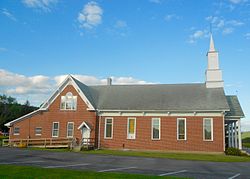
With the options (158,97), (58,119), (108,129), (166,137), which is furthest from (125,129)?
(58,119)

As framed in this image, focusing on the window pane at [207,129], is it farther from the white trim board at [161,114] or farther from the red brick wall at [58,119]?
A: the red brick wall at [58,119]

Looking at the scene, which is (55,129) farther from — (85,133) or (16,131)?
(16,131)

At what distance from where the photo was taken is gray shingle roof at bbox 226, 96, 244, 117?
30.1 metres

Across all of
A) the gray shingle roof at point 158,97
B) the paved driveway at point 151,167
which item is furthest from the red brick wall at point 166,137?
the paved driveway at point 151,167

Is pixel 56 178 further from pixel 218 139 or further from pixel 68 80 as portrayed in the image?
pixel 68 80

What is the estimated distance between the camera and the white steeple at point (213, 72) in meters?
33.4

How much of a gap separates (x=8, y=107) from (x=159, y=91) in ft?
217

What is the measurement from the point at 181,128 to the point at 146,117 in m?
3.94

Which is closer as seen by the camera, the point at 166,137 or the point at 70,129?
the point at 166,137

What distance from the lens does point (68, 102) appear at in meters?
34.0

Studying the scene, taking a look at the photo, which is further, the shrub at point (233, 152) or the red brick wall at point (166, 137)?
the red brick wall at point (166, 137)

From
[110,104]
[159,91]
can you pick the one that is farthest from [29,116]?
[159,91]

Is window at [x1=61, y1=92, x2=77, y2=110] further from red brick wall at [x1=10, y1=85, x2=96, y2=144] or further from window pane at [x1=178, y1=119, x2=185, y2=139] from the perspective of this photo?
window pane at [x1=178, y1=119, x2=185, y2=139]

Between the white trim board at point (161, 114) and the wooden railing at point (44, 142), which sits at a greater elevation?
the white trim board at point (161, 114)
